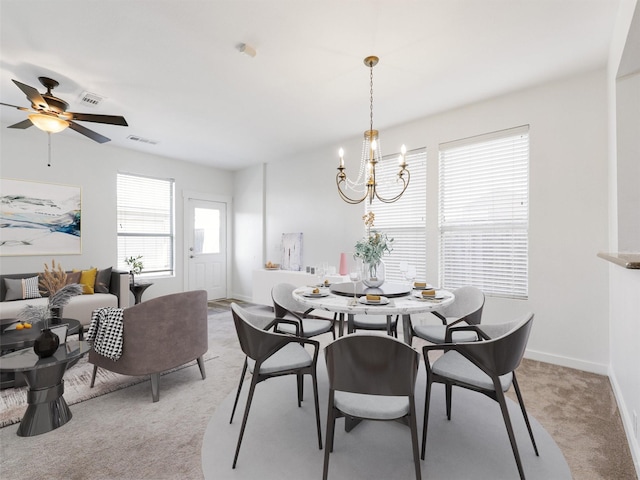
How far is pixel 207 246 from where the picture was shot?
A: 6.59m

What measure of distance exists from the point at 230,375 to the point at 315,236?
114 inches

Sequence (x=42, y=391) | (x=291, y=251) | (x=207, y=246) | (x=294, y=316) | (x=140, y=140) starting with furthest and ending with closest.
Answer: (x=207, y=246) < (x=291, y=251) < (x=140, y=140) < (x=294, y=316) < (x=42, y=391)

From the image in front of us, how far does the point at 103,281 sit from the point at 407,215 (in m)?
4.45

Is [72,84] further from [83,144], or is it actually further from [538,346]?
[538,346]

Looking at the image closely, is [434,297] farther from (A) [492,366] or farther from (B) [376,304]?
(A) [492,366]

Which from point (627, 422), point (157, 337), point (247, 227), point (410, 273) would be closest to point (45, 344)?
point (157, 337)

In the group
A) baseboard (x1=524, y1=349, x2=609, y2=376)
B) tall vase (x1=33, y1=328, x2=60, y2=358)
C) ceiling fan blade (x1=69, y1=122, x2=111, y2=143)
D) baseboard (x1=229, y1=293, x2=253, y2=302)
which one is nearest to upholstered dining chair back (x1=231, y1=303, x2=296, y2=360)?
tall vase (x1=33, y1=328, x2=60, y2=358)

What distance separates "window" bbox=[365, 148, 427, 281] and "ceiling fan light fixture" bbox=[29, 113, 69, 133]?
3.62 m

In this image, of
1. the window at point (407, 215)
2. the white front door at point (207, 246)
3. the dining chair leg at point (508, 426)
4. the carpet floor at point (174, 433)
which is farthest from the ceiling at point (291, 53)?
the carpet floor at point (174, 433)

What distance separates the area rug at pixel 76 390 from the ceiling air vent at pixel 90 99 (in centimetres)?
279

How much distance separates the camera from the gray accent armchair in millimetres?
2365

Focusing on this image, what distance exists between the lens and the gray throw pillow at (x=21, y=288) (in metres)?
3.90

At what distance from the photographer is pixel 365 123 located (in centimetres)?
429

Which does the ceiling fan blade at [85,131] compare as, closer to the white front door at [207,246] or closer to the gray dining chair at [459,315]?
the white front door at [207,246]
